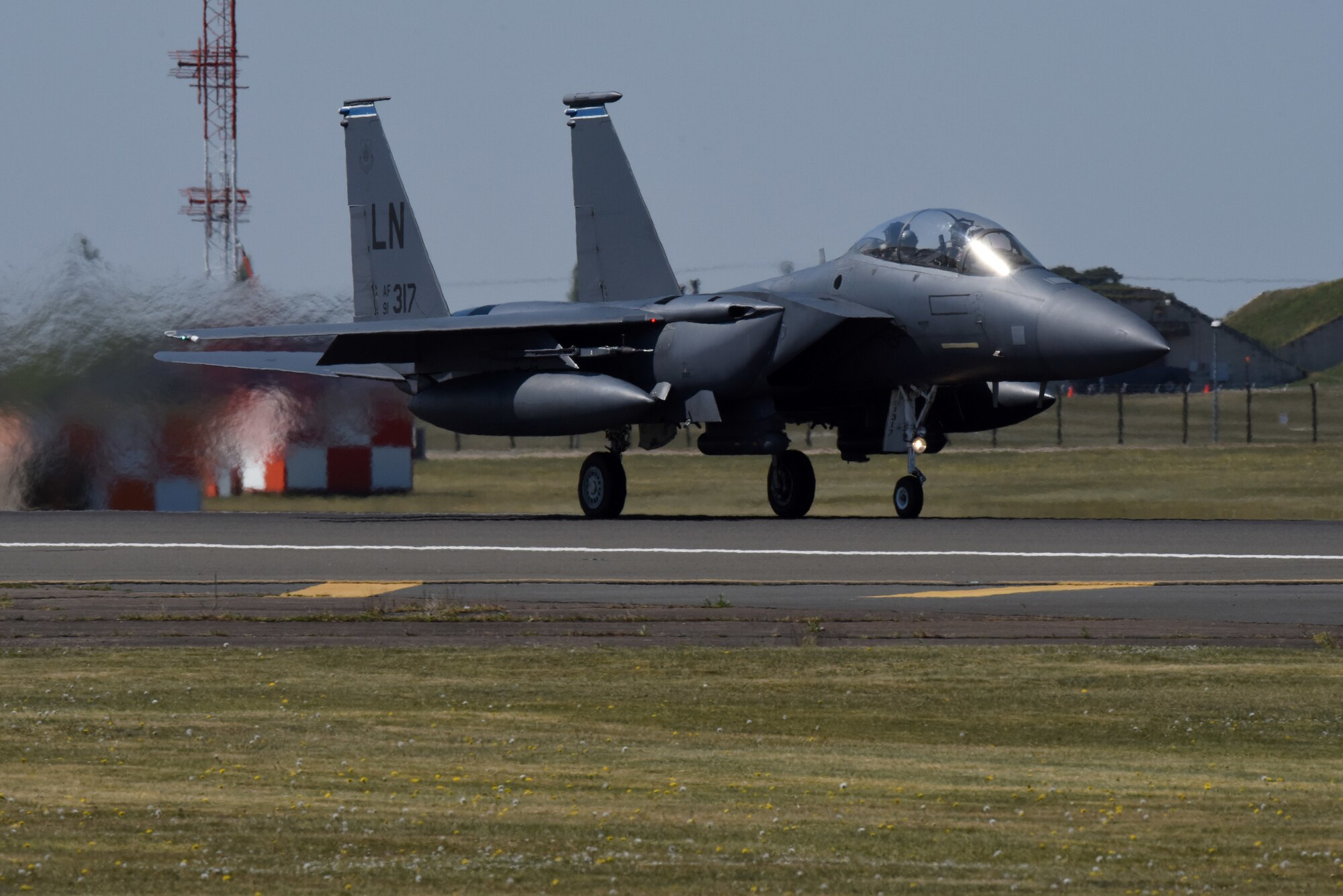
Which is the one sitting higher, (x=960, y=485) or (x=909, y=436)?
(x=909, y=436)

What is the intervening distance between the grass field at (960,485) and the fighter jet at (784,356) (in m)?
3.03

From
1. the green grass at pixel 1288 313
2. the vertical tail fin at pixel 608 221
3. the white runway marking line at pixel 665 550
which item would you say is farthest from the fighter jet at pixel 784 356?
the green grass at pixel 1288 313

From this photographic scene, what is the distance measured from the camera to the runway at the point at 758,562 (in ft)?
44.3

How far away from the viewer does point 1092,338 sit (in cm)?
2108

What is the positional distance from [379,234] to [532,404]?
658 centimetres

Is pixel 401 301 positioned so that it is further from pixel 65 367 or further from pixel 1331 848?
pixel 1331 848

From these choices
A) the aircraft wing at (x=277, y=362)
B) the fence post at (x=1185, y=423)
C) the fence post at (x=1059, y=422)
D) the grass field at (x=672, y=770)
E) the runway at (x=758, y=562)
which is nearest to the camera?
the grass field at (x=672, y=770)

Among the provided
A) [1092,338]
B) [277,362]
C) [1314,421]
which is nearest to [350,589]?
[1092,338]

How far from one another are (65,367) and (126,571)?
10372mm

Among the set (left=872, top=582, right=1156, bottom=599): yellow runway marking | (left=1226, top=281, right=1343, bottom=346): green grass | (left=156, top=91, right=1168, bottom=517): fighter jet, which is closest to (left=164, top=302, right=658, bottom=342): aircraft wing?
(left=156, top=91, right=1168, bottom=517): fighter jet

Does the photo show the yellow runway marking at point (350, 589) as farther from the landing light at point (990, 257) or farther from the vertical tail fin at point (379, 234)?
the vertical tail fin at point (379, 234)

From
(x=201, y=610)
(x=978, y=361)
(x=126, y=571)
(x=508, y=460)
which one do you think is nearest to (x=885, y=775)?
(x=201, y=610)

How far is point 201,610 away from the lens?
13031mm

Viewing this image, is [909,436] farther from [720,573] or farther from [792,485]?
[720,573]
